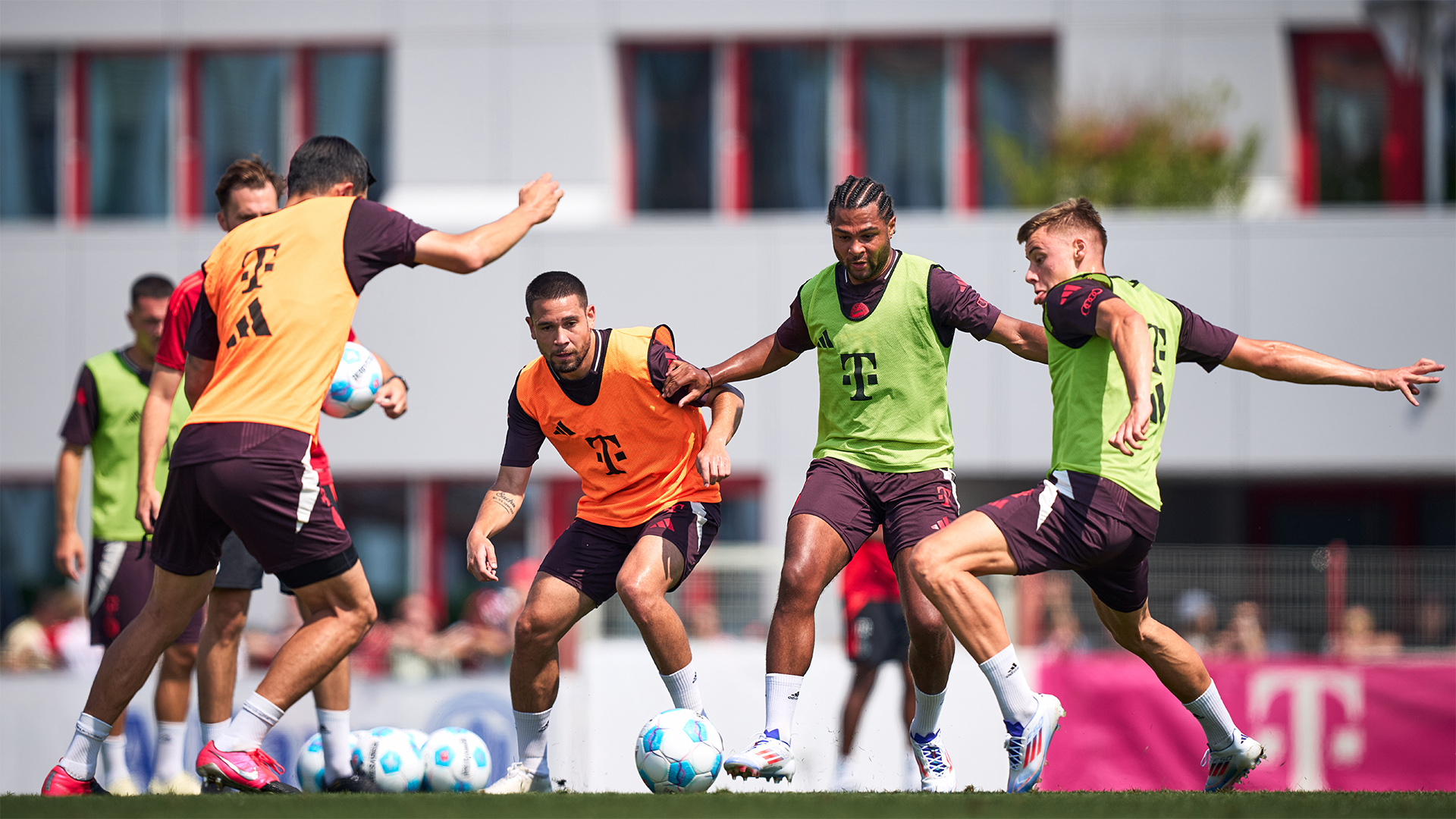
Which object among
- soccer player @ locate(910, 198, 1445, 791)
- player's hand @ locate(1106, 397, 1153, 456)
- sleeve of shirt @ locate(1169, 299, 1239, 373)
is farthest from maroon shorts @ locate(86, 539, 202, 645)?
sleeve of shirt @ locate(1169, 299, 1239, 373)

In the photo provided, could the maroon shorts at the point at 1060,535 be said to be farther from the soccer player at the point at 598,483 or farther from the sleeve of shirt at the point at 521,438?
the sleeve of shirt at the point at 521,438

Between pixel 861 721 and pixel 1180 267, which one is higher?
pixel 1180 267

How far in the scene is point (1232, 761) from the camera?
236 inches

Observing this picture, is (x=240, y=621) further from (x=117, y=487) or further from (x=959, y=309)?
(x=959, y=309)

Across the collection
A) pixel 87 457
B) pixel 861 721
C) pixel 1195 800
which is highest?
pixel 87 457

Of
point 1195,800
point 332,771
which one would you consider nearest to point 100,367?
point 332,771

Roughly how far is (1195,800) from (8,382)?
14158 mm

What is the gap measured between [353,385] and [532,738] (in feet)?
6.00

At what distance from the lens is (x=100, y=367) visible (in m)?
7.43

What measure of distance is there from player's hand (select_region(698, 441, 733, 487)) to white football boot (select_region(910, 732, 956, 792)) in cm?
148

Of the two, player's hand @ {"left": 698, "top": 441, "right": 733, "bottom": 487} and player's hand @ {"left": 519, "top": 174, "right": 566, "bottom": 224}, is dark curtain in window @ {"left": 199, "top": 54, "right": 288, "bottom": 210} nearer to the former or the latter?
player's hand @ {"left": 519, "top": 174, "right": 566, "bottom": 224}

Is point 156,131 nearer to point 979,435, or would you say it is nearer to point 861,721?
point 979,435

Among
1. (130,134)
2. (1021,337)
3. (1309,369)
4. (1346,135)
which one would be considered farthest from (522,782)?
(1346,135)

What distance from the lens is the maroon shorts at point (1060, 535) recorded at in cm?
542
